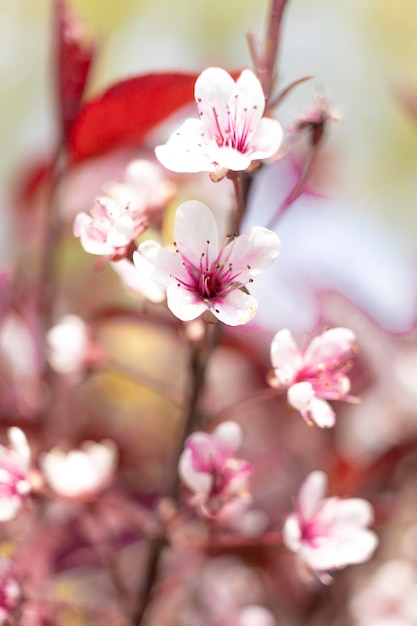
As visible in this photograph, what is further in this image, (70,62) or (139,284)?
(70,62)

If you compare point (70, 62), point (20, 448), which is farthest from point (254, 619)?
point (70, 62)

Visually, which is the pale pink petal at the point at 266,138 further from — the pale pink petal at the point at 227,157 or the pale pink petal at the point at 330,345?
the pale pink petal at the point at 330,345

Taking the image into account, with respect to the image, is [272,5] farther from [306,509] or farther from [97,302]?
[97,302]

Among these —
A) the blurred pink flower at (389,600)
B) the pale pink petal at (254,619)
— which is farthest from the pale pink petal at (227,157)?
the blurred pink flower at (389,600)

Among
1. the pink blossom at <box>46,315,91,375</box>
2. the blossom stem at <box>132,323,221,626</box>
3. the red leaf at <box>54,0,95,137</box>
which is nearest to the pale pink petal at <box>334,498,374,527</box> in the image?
the blossom stem at <box>132,323,221,626</box>

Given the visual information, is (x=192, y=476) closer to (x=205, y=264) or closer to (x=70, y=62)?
(x=205, y=264)

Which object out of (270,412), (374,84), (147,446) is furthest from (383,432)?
(374,84)

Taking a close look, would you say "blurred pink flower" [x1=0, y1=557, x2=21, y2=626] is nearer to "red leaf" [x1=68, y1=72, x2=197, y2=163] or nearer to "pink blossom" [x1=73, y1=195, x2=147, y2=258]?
"pink blossom" [x1=73, y1=195, x2=147, y2=258]
